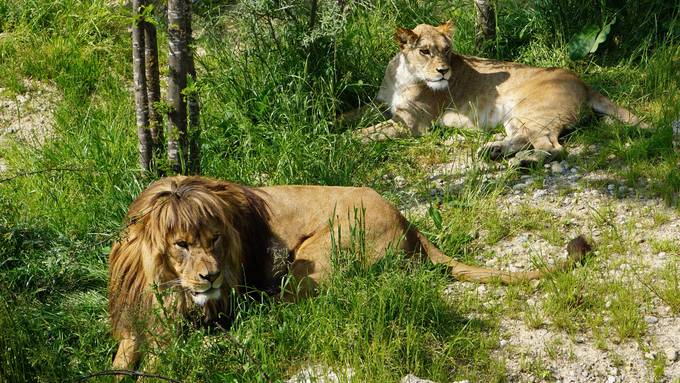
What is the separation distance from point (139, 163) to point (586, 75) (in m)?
3.64

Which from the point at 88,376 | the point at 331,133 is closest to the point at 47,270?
the point at 88,376

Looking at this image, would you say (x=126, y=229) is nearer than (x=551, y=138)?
Yes

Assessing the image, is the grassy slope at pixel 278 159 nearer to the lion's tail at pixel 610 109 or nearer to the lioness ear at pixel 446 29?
the lion's tail at pixel 610 109

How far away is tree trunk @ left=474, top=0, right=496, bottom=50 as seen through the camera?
801 cm

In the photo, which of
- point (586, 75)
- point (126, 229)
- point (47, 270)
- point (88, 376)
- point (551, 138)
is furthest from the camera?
point (586, 75)

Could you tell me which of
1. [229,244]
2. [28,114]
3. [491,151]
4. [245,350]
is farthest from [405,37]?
[245,350]

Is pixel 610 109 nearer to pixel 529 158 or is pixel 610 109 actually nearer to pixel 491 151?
pixel 529 158

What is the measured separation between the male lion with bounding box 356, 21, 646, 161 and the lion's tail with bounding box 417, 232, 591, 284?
1753mm

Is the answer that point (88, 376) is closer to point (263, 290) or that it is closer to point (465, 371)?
point (263, 290)

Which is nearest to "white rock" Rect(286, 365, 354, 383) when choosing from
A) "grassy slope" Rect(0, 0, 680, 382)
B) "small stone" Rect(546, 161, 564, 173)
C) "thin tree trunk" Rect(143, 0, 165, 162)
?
"grassy slope" Rect(0, 0, 680, 382)

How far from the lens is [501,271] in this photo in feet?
17.9

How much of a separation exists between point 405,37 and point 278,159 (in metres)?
1.77

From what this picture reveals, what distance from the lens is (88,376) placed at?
413 cm

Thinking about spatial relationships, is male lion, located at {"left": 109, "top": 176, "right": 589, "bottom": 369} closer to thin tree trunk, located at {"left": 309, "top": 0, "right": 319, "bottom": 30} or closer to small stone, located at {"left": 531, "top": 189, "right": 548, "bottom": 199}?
small stone, located at {"left": 531, "top": 189, "right": 548, "bottom": 199}
